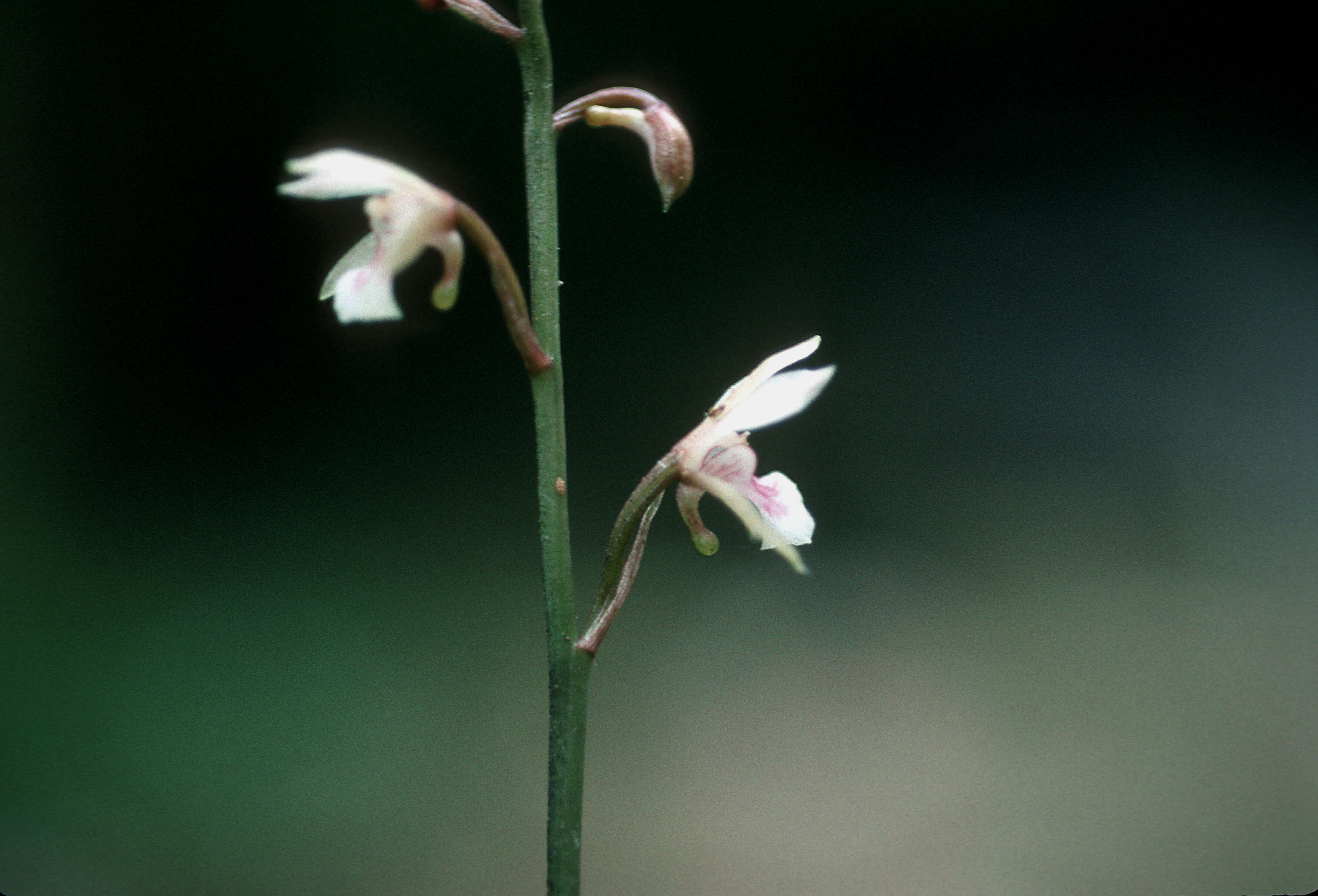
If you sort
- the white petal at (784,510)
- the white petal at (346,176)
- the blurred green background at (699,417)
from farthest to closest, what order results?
1. the blurred green background at (699,417)
2. the white petal at (784,510)
3. the white petal at (346,176)

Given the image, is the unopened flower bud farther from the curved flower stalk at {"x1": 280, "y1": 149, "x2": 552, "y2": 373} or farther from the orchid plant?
the curved flower stalk at {"x1": 280, "y1": 149, "x2": 552, "y2": 373}

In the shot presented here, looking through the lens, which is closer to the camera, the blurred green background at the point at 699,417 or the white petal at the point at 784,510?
the white petal at the point at 784,510

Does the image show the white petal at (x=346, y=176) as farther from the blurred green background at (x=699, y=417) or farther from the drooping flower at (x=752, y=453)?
the blurred green background at (x=699, y=417)

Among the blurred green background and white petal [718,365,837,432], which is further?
the blurred green background

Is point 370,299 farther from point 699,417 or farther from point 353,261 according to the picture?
point 699,417

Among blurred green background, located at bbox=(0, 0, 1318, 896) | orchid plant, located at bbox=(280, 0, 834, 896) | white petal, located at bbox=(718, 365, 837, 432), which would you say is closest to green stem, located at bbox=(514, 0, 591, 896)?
orchid plant, located at bbox=(280, 0, 834, 896)

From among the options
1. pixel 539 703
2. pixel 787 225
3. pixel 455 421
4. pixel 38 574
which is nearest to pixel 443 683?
pixel 539 703

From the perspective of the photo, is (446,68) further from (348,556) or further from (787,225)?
(348,556)

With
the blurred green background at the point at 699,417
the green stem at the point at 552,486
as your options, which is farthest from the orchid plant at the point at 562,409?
the blurred green background at the point at 699,417
